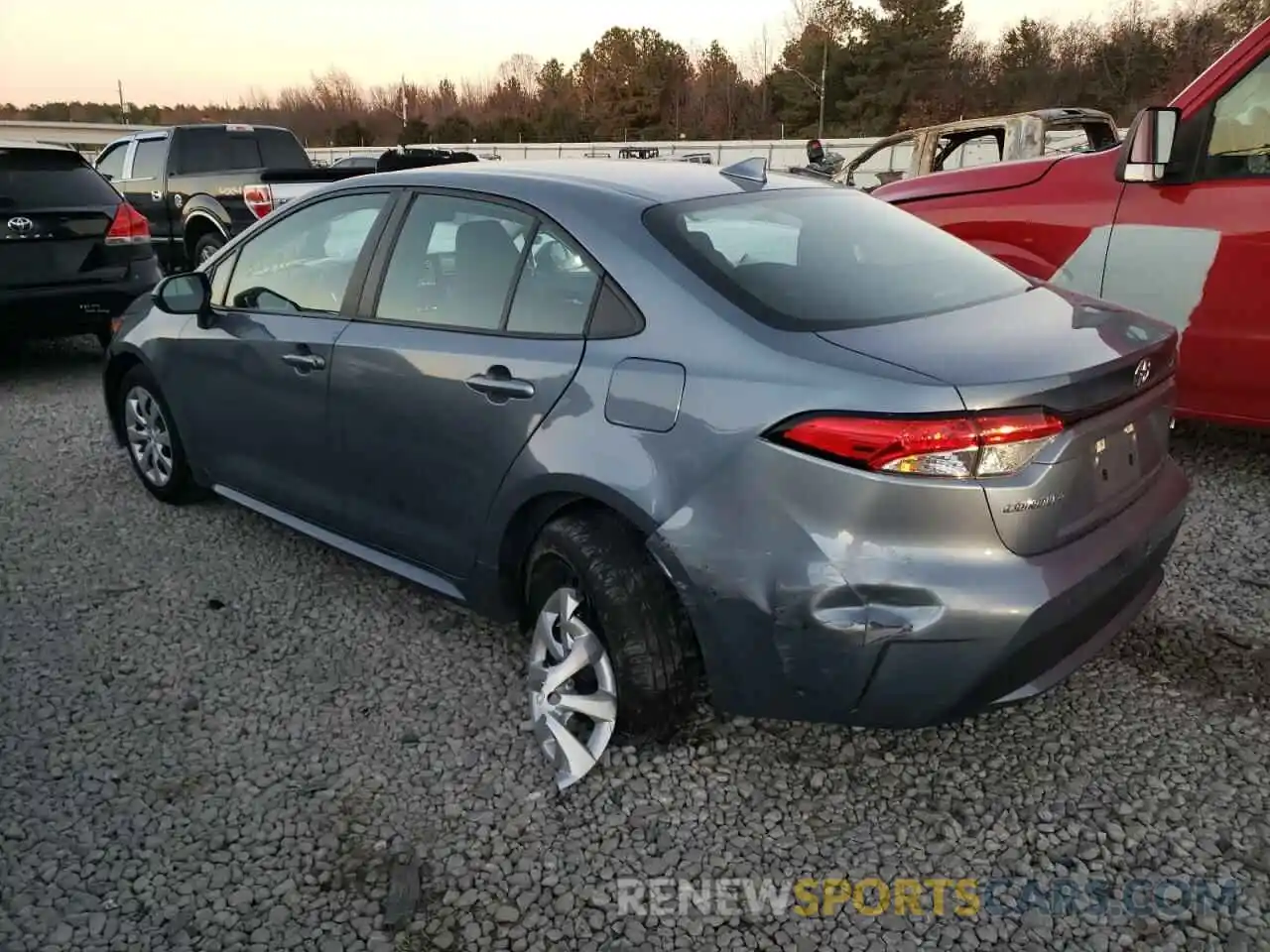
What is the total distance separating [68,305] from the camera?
7117 mm

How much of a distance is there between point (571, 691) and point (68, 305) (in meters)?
6.06

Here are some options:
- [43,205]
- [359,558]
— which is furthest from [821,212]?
[43,205]

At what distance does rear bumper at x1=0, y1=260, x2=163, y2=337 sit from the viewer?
689 cm

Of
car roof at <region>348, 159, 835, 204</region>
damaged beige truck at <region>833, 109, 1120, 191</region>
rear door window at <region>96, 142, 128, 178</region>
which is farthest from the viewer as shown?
rear door window at <region>96, 142, 128, 178</region>

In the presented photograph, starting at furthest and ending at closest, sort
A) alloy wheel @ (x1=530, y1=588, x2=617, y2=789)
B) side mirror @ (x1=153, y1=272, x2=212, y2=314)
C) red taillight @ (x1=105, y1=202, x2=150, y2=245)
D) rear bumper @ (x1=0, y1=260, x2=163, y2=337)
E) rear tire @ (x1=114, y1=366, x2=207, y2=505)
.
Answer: red taillight @ (x1=105, y1=202, x2=150, y2=245) < rear bumper @ (x1=0, y1=260, x2=163, y2=337) < rear tire @ (x1=114, y1=366, x2=207, y2=505) < side mirror @ (x1=153, y1=272, x2=212, y2=314) < alloy wheel @ (x1=530, y1=588, x2=617, y2=789)

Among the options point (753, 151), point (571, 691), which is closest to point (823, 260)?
point (571, 691)

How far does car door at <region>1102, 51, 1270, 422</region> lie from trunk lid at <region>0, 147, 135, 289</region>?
6692 millimetres

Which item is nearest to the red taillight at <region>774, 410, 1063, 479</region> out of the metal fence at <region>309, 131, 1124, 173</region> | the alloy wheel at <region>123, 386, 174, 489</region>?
the alloy wheel at <region>123, 386, 174, 489</region>

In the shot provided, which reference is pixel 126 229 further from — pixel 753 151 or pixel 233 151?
pixel 753 151

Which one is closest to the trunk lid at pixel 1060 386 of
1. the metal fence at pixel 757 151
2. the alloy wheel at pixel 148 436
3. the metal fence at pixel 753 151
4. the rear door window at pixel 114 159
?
the alloy wheel at pixel 148 436

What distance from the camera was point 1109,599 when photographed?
246cm

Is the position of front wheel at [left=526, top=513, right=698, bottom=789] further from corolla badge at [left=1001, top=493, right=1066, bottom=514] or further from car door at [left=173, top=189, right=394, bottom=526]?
car door at [left=173, top=189, right=394, bottom=526]

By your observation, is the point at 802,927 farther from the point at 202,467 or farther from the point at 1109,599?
the point at 202,467

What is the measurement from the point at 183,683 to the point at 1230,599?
3.60 meters
